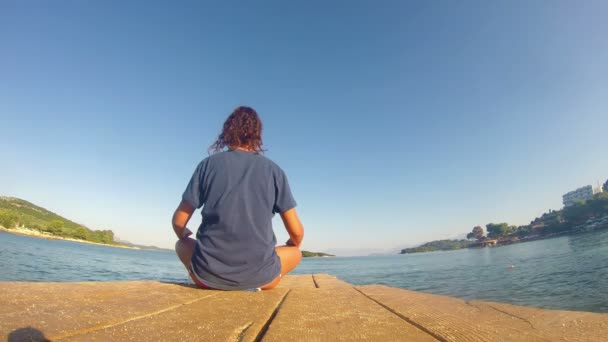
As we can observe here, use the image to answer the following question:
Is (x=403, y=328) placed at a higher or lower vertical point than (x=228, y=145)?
lower

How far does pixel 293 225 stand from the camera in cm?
303

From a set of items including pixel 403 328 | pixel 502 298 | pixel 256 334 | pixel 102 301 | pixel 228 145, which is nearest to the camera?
pixel 256 334

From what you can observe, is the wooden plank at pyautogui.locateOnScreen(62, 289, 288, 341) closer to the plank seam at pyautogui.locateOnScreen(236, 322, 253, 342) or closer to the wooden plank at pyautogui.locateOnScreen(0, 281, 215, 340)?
the plank seam at pyautogui.locateOnScreen(236, 322, 253, 342)

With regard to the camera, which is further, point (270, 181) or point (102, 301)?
point (270, 181)

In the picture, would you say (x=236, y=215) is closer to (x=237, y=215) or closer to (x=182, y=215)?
(x=237, y=215)

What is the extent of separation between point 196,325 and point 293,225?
178cm

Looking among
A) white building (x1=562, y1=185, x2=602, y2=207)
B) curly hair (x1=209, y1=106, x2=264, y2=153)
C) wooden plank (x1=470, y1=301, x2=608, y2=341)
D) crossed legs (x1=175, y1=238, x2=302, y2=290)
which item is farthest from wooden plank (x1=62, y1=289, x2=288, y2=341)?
white building (x1=562, y1=185, x2=602, y2=207)

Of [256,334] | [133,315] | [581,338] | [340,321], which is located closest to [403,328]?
[340,321]

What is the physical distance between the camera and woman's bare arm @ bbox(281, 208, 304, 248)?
2.97m

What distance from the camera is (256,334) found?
1.17 m

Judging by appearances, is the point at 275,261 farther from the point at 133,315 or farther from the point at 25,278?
the point at 25,278

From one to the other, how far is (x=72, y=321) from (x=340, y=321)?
1213 mm

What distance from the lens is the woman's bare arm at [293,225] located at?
117 inches

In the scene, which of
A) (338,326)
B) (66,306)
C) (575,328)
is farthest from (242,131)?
(575,328)
